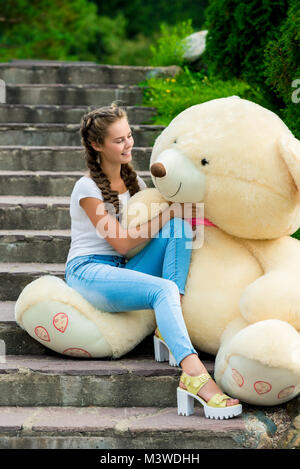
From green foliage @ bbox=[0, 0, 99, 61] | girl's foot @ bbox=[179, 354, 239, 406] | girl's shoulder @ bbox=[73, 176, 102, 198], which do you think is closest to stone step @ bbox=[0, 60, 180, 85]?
girl's shoulder @ bbox=[73, 176, 102, 198]

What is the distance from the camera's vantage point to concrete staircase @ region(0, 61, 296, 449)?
294cm

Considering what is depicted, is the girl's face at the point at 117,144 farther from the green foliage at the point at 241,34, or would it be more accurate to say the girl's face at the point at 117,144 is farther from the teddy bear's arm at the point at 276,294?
the green foliage at the point at 241,34

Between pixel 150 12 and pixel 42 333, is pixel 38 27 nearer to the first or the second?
pixel 150 12

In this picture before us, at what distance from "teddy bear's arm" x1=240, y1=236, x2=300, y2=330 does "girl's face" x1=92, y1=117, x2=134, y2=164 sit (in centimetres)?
88

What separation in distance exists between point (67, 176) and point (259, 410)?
235 cm

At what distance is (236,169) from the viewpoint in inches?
123

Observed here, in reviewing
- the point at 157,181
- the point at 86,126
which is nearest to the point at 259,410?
the point at 157,181

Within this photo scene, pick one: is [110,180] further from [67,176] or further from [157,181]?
[67,176]

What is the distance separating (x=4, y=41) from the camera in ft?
51.0


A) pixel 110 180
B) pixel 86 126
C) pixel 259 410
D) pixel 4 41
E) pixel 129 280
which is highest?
pixel 86 126

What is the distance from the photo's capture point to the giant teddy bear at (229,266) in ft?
9.71

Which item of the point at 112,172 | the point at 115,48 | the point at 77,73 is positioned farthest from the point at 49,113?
the point at 115,48

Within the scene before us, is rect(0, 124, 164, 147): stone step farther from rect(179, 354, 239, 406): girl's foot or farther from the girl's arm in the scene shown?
rect(179, 354, 239, 406): girl's foot

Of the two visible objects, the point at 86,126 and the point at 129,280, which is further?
the point at 86,126
